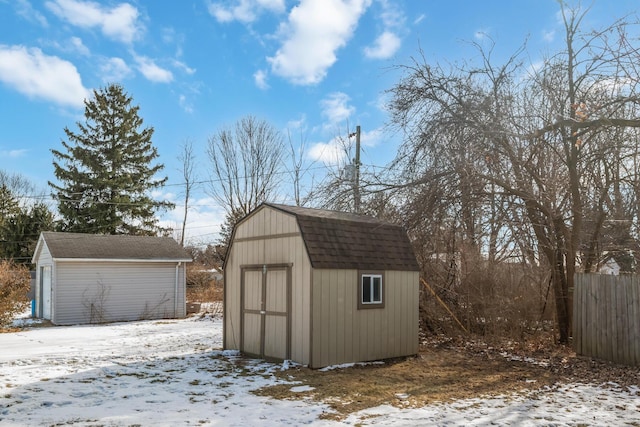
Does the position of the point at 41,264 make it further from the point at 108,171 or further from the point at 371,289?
the point at 371,289

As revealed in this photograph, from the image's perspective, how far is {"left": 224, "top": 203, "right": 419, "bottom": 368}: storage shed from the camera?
8.52 m

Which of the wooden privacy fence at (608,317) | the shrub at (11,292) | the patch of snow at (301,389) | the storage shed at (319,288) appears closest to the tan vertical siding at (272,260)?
the storage shed at (319,288)

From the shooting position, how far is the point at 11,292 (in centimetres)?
1797

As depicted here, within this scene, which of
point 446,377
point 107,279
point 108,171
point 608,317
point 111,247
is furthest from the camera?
point 108,171

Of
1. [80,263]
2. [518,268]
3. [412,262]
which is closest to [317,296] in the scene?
[412,262]

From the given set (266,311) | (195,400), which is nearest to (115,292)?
(266,311)

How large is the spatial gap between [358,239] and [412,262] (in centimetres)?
142

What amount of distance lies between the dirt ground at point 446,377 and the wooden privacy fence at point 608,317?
0.30 meters

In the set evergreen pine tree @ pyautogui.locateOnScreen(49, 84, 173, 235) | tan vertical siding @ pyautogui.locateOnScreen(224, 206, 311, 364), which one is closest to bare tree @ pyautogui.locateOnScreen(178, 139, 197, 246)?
evergreen pine tree @ pyautogui.locateOnScreen(49, 84, 173, 235)

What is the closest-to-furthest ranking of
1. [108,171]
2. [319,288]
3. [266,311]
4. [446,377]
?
[446,377] → [319,288] → [266,311] → [108,171]

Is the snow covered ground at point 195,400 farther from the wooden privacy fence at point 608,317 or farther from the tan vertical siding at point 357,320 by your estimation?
the wooden privacy fence at point 608,317

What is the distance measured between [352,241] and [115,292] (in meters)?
11.9

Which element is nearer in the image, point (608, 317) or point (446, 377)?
point (446, 377)

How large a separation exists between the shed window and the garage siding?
1197 cm
